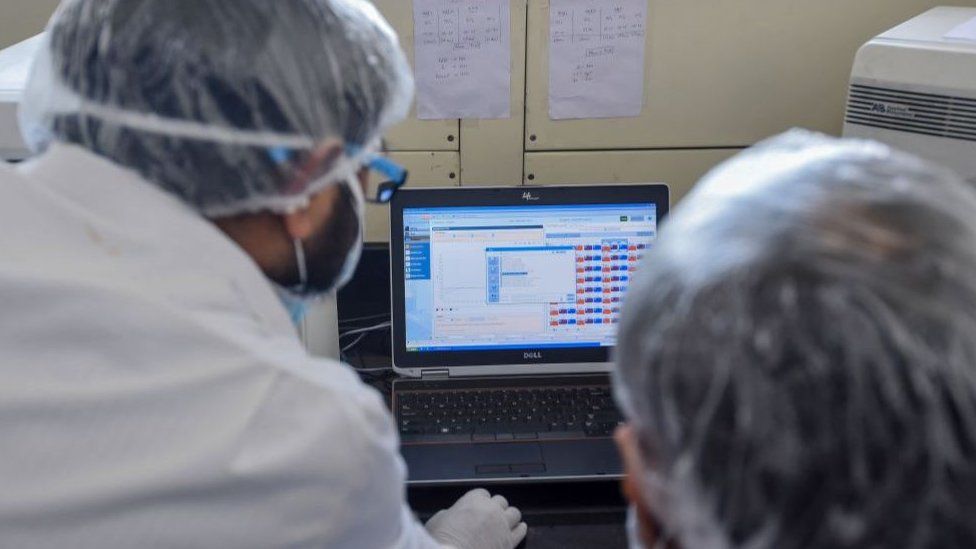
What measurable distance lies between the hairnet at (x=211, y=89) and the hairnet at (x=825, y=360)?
382 millimetres

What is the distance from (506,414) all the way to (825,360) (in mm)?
812

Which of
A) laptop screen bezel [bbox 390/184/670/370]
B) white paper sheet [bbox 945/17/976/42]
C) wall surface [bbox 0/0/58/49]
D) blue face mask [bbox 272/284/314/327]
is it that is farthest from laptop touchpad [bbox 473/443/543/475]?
wall surface [bbox 0/0/58/49]

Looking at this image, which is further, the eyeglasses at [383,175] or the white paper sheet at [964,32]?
the white paper sheet at [964,32]

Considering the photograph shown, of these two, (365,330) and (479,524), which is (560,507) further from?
(365,330)

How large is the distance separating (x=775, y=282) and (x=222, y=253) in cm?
45

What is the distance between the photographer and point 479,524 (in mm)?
1077

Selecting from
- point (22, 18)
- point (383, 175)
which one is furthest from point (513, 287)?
point (22, 18)

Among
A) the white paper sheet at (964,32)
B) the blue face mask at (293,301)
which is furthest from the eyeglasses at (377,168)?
the white paper sheet at (964,32)

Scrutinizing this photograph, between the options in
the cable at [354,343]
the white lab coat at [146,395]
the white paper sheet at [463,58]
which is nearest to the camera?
the white lab coat at [146,395]

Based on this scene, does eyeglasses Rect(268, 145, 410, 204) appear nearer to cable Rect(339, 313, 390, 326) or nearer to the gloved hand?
the gloved hand

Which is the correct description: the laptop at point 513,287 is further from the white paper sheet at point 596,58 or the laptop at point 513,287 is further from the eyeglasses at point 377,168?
the eyeglasses at point 377,168

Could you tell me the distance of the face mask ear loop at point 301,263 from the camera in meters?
0.84

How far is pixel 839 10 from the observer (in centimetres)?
139

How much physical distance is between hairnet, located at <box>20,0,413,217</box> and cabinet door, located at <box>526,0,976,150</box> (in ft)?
2.13
